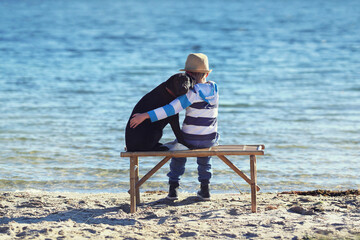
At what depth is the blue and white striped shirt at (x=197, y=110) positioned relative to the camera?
5.17 metres

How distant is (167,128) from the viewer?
398 inches

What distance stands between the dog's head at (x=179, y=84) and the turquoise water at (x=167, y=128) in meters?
2.01

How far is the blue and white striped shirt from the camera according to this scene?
517 centimetres

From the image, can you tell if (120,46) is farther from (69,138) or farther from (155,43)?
(69,138)

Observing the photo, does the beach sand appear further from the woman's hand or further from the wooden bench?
the woman's hand

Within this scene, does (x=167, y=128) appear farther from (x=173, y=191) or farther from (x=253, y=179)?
(x=253, y=179)

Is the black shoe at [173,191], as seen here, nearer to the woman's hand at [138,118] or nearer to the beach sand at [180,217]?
the beach sand at [180,217]

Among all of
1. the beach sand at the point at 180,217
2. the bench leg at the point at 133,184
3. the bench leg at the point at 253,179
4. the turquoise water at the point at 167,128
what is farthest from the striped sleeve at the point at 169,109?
the turquoise water at the point at 167,128

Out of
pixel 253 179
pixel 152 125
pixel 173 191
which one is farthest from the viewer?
pixel 173 191

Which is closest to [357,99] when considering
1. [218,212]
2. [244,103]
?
[244,103]

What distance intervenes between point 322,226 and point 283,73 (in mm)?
13175

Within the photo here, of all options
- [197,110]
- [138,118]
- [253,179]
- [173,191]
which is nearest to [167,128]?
[173,191]

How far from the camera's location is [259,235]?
177 inches

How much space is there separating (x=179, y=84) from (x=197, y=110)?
0.37 meters
